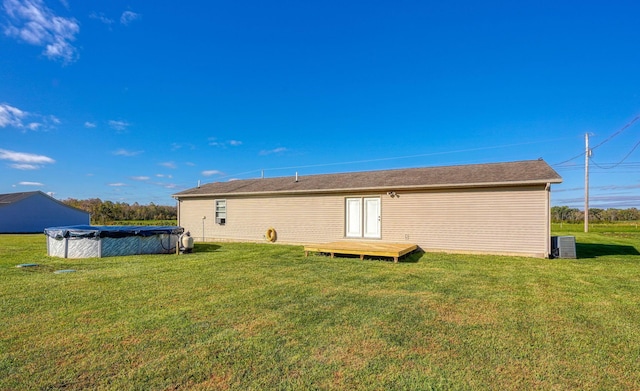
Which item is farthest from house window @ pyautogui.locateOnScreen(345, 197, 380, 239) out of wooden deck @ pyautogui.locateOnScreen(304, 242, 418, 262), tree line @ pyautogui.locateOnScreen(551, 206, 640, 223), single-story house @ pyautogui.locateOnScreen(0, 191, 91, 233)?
tree line @ pyautogui.locateOnScreen(551, 206, 640, 223)

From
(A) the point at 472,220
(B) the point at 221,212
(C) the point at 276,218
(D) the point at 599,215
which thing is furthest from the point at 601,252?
(D) the point at 599,215

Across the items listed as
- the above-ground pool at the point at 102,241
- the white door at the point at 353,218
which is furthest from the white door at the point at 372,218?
the above-ground pool at the point at 102,241

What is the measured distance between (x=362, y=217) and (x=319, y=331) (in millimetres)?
8212

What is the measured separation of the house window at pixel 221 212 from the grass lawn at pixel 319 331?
762cm

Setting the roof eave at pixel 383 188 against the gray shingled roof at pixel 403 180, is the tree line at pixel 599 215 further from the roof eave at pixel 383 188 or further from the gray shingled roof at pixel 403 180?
the roof eave at pixel 383 188

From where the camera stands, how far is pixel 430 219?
404 inches

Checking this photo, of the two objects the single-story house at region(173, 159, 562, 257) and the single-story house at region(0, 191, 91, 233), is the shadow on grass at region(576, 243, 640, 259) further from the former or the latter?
the single-story house at region(0, 191, 91, 233)

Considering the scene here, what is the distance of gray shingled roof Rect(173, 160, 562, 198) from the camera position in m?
9.37

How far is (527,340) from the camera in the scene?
314 centimetres

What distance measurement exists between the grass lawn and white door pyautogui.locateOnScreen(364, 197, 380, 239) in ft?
15.0

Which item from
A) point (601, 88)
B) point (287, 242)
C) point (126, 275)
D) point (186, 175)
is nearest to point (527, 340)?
point (126, 275)

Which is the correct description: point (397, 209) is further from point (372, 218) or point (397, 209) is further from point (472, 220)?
point (472, 220)

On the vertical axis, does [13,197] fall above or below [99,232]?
above

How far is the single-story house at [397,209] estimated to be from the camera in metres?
9.14
